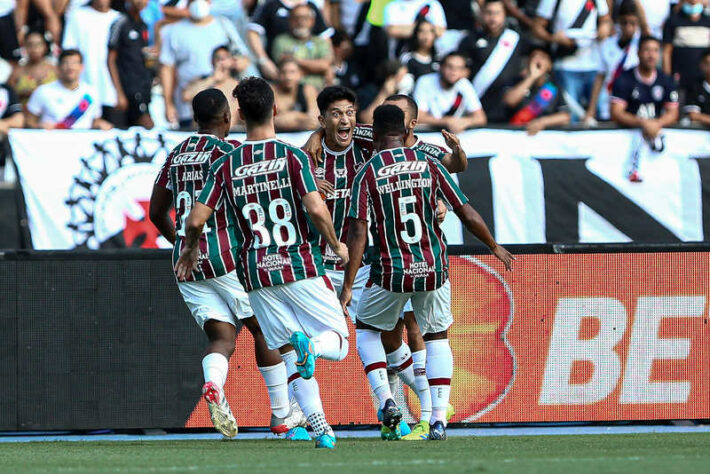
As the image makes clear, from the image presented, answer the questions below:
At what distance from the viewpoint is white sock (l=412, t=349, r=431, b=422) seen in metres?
8.25

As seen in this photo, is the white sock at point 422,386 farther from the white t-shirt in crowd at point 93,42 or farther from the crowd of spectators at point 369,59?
the white t-shirt in crowd at point 93,42

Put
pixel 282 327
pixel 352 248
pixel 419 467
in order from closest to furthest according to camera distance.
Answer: pixel 419 467, pixel 282 327, pixel 352 248

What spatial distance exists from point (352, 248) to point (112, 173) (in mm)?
4726

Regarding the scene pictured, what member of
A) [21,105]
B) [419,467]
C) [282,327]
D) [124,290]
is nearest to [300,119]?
[21,105]

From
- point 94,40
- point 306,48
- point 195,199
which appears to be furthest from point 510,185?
point 195,199

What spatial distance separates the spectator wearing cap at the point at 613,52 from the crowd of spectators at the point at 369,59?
0.01m

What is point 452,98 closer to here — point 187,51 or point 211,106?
point 187,51

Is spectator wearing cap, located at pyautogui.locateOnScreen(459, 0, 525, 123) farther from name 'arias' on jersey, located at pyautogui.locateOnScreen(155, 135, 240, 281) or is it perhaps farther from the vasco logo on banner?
name 'arias' on jersey, located at pyautogui.locateOnScreen(155, 135, 240, 281)

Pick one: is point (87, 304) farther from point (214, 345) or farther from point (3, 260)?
point (214, 345)

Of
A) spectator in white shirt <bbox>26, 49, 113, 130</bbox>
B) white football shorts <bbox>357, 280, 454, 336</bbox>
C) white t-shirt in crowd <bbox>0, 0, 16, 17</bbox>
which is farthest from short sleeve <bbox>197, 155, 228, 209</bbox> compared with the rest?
white t-shirt in crowd <bbox>0, 0, 16, 17</bbox>

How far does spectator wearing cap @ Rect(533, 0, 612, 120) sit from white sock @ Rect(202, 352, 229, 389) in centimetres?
742

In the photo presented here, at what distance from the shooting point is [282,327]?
7.24 metres

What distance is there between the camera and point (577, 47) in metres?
14.1

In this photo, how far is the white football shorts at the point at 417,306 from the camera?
26.0ft
